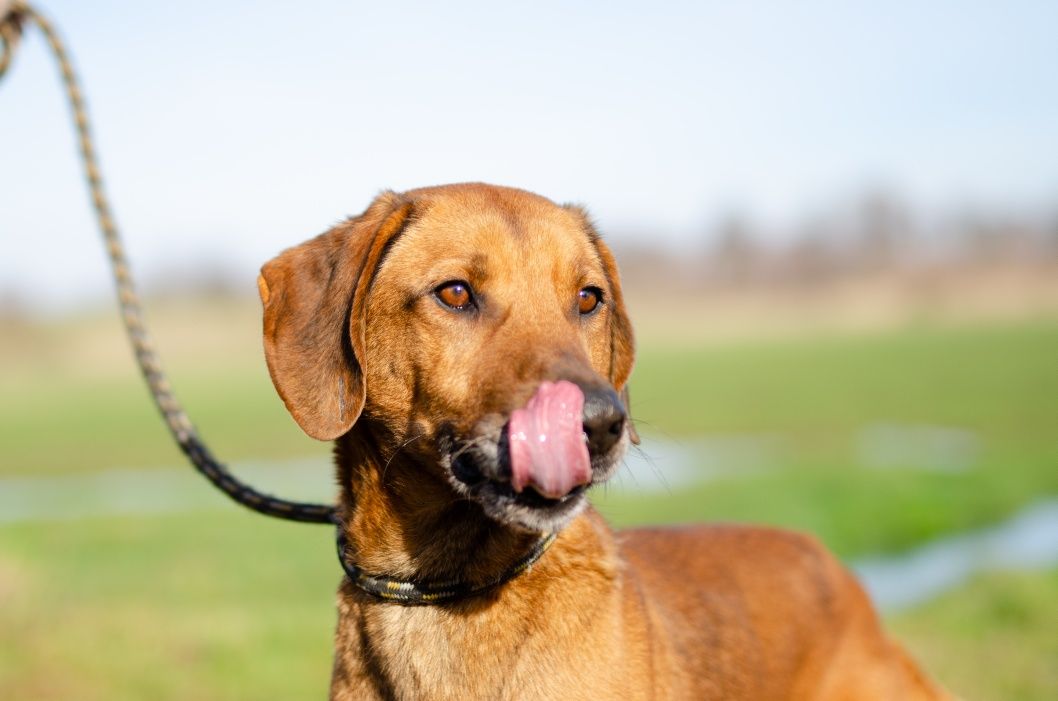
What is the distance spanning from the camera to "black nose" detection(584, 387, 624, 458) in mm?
3230

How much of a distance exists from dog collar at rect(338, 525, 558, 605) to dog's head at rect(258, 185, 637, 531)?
0.31 metres

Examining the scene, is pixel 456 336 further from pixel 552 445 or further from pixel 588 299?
pixel 552 445

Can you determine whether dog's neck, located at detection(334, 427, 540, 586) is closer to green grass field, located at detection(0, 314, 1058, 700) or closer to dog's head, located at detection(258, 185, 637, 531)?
dog's head, located at detection(258, 185, 637, 531)

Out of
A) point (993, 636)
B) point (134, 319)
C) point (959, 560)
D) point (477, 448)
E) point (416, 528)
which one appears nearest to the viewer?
point (477, 448)

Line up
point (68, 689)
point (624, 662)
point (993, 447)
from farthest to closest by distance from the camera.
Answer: point (993, 447)
point (68, 689)
point (624, 662)

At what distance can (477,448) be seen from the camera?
3.47 m

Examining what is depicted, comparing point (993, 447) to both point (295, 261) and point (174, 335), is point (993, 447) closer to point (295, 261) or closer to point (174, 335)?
point (295, 261)

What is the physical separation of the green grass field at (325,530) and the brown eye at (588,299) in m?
1.97

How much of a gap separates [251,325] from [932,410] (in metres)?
68.6

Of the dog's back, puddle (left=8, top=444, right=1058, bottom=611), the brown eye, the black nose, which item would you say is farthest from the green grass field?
the black nose

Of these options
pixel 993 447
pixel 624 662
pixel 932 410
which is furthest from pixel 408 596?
pixel 932 410

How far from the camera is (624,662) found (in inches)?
144

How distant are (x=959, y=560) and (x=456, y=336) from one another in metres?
11.4

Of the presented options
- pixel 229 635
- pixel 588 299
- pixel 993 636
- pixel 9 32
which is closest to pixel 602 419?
pixel 588 299
